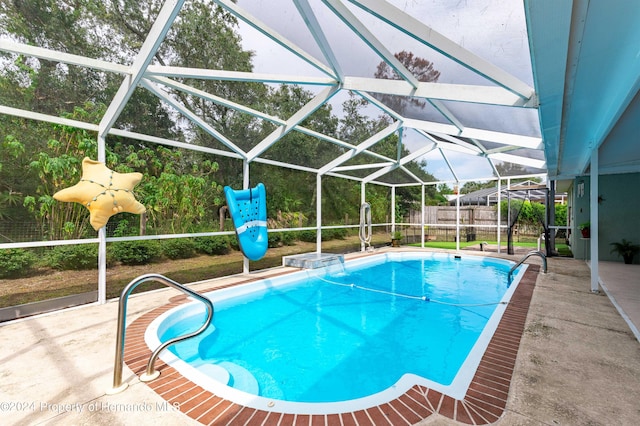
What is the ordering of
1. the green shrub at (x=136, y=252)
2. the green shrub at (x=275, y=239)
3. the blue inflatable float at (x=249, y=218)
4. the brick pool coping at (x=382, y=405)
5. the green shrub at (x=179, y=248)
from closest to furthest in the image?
the brick pool coping at (x=382, y=405)
the blue inflatable float at (x=249, y=218)
the green shrub at (x=136, y=252)
the green shrub at (x=179, y=248)
the green shrub at (x=275, y=239)

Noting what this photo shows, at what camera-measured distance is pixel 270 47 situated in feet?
14.7

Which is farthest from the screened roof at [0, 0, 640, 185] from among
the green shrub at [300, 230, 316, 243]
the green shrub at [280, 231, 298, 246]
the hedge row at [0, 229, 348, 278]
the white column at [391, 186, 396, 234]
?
the white column at [391, 186, 396, 234]

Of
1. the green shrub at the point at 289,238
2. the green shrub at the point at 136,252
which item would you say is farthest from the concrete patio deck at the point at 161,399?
the green shrub at the point at 289,238

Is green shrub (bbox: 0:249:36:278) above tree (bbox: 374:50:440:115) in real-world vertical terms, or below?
below

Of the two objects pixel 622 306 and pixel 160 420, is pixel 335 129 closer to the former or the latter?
pixel 622 306

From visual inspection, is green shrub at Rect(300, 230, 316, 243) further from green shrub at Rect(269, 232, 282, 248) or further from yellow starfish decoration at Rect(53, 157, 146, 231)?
yellow starfish decoration at Rect(53, 157, 146, 231)

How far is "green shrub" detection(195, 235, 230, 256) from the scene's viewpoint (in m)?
9.23

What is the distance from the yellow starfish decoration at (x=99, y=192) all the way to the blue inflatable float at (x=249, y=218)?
196 centimetres

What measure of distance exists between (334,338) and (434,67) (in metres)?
4.18

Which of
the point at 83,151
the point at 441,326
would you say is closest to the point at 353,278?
the point at 441,326

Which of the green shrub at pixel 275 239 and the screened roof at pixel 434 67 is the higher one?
the screened roof at pixel 434 67

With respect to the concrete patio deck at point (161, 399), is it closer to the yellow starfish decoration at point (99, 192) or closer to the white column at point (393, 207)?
the yellow starfish decoration at point (99, 192)

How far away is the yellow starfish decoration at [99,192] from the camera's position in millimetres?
4148

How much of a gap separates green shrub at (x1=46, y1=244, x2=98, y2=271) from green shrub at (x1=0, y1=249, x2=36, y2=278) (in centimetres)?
35
